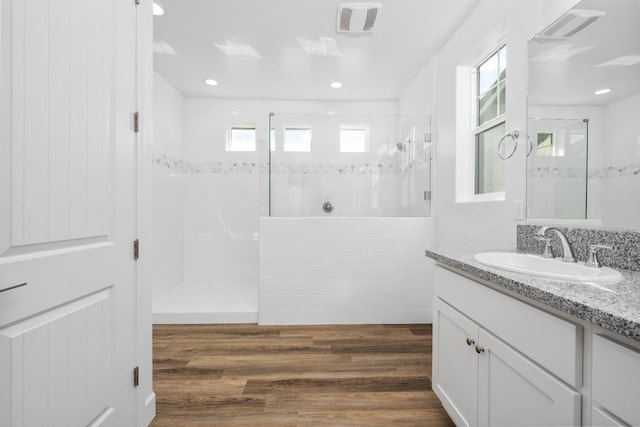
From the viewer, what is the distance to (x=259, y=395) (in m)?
1.69

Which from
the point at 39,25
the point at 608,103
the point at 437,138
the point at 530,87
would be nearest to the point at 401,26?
the point at 437,138

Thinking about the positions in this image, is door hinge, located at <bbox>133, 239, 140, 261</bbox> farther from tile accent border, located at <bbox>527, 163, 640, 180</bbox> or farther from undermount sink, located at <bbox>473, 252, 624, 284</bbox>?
tile accent border, located at <bbox>527, 163, 640, 180</bbox>

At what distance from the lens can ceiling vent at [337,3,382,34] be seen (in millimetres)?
2023

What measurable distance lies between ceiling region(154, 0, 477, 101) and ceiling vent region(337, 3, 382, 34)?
0.05 m

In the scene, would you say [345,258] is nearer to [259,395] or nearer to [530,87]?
[259,395]

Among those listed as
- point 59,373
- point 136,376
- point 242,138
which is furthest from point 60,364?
point 242,138

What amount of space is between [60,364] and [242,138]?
10.9 ft

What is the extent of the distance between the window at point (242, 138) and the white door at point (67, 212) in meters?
2.57

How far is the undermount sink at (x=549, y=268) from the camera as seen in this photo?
89 centimetres

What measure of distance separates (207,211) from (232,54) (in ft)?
6.53

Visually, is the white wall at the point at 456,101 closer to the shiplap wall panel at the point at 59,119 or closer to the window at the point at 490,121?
the window at the point at 490,121

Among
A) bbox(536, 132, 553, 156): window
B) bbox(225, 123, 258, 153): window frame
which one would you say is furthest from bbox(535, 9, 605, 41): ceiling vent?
bbox(225, 123, 258, 153): window frame

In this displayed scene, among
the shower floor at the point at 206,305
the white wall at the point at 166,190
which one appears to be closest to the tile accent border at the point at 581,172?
the shower floor at the point at 206,305

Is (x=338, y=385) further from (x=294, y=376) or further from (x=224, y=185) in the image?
(x=224, y=185)
